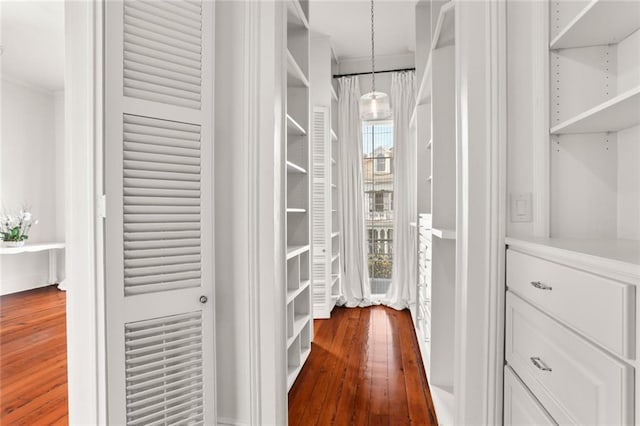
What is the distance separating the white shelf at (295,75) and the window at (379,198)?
198 centimetres

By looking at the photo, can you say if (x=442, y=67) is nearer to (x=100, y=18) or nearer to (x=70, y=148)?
(x=100, y=18)

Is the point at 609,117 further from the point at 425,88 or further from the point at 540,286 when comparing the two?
the point at 425,88

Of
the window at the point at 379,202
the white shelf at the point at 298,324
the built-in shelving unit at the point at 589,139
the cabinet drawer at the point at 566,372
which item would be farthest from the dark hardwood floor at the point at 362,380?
the window at the point at 379,202

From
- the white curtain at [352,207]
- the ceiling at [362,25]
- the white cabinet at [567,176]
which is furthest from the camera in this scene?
the white curtain at [352,207]

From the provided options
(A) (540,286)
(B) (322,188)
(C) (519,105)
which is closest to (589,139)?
(C) (519,105)

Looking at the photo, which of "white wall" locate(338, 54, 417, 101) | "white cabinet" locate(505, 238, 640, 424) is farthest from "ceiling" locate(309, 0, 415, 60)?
"white cabinet" locate(505, 238, 640, 424)

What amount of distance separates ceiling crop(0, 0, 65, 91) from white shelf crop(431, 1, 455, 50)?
11.1 ft

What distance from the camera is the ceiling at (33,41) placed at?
128 inches

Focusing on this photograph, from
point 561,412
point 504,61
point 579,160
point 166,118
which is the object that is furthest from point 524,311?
point 166,118

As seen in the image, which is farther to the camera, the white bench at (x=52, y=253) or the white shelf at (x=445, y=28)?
the white bench at (x=52, y=253)

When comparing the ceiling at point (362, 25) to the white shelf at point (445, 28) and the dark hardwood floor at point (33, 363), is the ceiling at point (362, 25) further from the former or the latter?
the dark hardwood floor at point (33, 363)

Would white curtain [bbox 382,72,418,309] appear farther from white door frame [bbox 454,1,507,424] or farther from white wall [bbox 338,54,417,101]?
white door frame [bbox 454,1,507,424]

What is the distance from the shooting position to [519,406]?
1212mm

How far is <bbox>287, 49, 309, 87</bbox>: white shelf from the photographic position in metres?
2.29
